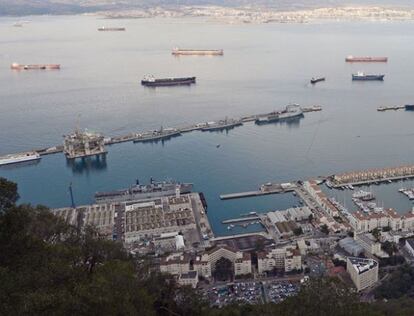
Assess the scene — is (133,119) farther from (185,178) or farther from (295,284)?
(295,284)

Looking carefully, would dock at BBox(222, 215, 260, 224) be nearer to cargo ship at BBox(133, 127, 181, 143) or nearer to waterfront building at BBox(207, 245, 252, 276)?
waterfront building at BBox(207, 245, 252, 276)

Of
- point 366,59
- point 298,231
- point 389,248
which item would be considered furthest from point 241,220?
point 366,59

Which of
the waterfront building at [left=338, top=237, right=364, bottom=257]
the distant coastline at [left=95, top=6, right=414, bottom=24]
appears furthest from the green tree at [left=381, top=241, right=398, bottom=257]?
the distant coastline at [left=95, top=6, right=414, bottom=24]

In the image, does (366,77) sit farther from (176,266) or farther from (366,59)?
(176,266)

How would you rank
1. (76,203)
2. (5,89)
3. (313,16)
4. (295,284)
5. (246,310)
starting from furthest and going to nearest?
(313,16)
(5,89)
(76,203)
(295,284)
(246,310)

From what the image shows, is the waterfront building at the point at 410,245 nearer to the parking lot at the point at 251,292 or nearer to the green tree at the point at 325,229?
the green tree at the point at 325,229

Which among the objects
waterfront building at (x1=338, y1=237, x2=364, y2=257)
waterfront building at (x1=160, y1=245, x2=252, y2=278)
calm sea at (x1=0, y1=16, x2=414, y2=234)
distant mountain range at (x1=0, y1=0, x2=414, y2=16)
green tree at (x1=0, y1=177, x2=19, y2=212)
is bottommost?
calm sea at (x1=0, y1=16, x2=414, y2=234)

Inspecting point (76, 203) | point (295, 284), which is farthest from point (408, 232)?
point (76, 203)
